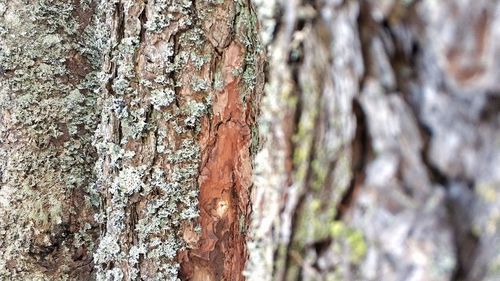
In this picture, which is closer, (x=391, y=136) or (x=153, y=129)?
(x=391, y=136)

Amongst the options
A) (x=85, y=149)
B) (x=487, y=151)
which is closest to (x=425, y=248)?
(x=487, y=151)

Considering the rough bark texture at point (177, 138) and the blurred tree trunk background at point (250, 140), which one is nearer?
the blurred tree trunk background at point (250, 140)

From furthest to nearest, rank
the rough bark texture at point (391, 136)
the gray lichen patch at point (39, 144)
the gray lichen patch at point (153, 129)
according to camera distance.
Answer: the gray lichen patch at point (39, 144) < the gray lichen patch at point (153, 129) < the rough bark texture at point (391, 136)

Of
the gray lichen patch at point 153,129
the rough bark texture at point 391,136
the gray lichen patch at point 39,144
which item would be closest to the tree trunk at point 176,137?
the gray lichen patch at point 153,129

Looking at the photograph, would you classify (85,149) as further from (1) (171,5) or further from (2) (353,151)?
(2) (353,151)

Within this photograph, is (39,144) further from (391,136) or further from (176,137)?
(391,136)

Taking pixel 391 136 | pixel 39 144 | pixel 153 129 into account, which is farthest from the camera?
pixel 39 144

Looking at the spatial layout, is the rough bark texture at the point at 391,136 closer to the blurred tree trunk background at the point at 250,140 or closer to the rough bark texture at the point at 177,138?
the blurred tree trunk background at the point at 250,140

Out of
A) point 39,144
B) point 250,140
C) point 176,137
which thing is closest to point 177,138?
point 176,137
